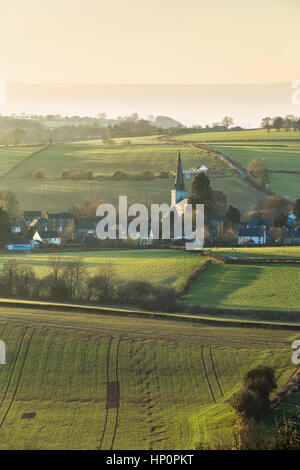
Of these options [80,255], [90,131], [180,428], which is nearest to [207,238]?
[80,255]

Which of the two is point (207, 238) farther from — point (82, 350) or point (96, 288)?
point (82, 350)

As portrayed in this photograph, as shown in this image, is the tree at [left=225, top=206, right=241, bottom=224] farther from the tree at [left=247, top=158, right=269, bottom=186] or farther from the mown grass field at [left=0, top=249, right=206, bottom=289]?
the mown grass field at [left=0, top=249, right=206, bottom=289]

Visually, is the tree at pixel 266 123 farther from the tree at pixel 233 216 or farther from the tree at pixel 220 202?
the tree at pixel 233 216

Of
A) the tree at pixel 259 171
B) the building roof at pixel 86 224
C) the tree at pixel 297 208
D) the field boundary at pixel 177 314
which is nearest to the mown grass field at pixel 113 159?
the tree at pixel 259 171

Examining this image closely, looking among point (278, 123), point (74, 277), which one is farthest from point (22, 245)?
point (278, 123)

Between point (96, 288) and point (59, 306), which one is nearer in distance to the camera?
point (59, 306)

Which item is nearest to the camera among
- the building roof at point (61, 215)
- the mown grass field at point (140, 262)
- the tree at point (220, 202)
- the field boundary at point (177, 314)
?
the field boundary at point (177, 314)
